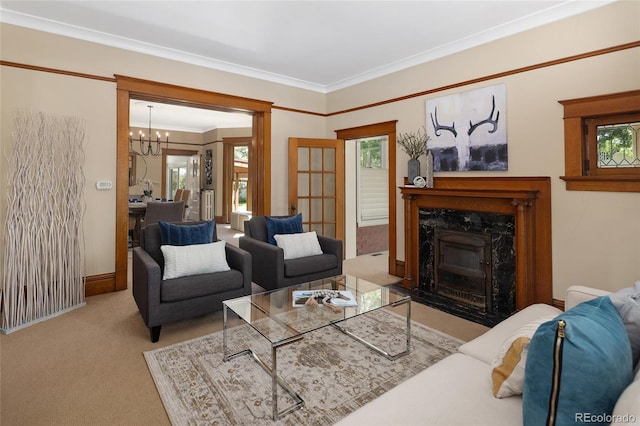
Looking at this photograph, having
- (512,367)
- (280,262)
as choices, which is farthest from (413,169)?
(512,367)

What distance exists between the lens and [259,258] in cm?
349

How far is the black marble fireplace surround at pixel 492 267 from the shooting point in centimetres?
311

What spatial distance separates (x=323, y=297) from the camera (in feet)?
7.80

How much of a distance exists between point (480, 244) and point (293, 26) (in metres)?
2.86

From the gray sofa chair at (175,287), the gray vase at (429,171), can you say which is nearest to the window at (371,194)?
the gray vase at (429,171)

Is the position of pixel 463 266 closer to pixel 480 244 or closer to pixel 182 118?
pixel 480 244

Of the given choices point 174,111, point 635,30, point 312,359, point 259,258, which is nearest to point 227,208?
point 174,111

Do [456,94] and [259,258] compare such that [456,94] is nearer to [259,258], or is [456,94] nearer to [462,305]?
[462,305]

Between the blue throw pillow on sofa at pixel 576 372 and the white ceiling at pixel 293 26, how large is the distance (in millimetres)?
2929

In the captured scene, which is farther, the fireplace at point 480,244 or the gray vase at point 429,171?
the gray vase at point 429,171

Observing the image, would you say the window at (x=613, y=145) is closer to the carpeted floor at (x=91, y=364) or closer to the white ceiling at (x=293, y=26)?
the white ceiling at (x=293, y=26)

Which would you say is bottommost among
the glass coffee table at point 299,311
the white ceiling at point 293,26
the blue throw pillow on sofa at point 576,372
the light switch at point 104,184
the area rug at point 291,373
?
the area rug at point 291,373

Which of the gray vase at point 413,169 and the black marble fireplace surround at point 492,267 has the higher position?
the gray vase at point 413,169

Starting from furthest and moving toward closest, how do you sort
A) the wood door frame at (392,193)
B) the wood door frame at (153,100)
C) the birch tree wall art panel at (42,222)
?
the wood door frame at (392,193) < the wood door frame at (153,100) < the birch tree wall art panel at (42,222)
